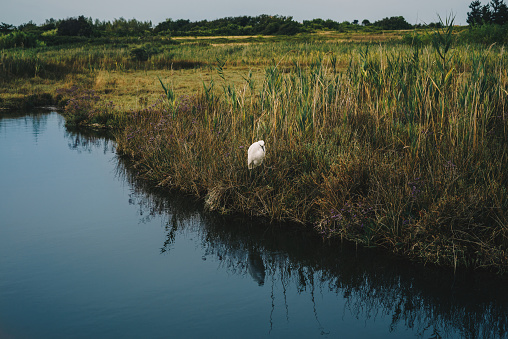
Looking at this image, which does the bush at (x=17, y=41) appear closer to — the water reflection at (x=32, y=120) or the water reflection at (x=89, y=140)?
the water reflection at (x=32, y=120)

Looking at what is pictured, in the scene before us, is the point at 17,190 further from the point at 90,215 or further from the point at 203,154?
the point at 203,154

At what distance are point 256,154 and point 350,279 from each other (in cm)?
170

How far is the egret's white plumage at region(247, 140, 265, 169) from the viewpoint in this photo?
17.1 ft

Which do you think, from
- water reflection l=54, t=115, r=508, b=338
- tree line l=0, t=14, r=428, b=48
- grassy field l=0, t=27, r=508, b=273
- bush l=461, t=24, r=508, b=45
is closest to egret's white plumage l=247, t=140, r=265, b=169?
grassy field l=0, t=27, r=508, b=273

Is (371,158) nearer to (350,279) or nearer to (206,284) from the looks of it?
(350,279)

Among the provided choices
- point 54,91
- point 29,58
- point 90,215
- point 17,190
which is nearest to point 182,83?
point 54,91

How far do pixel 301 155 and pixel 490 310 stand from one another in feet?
8.52

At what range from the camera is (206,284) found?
4.19m

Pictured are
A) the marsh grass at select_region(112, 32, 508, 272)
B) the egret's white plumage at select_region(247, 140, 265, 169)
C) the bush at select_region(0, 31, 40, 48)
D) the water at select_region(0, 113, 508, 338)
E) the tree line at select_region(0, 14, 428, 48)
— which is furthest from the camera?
the tree line at select_region(0, 14, 428, 48)

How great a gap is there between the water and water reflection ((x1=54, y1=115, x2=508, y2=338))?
0.01 m

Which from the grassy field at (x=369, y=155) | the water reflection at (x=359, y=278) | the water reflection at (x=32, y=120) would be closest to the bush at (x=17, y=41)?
the water reflection at (x=32, y=120)

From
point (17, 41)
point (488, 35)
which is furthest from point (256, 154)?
point (17, 41)

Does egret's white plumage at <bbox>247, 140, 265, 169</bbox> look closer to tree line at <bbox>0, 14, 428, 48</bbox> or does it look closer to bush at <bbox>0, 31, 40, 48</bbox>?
bush at <bbox>0, 31, 40, 48</bbox>

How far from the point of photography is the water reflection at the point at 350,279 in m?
3.64
